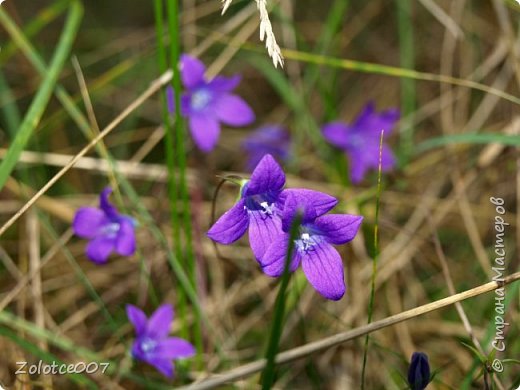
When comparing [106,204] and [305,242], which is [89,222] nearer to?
[106,204]

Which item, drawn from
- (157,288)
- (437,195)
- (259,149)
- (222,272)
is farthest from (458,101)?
(157,288)

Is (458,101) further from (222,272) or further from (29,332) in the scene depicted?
(29,332)

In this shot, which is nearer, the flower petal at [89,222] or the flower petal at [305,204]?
the flower petal at [305,204]

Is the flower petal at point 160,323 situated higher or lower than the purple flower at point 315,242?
lower

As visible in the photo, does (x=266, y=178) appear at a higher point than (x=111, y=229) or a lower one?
higher

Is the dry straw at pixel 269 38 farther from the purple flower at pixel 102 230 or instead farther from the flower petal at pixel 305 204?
the purple flower at pixel 102 230

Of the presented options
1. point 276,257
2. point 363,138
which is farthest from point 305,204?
point 363,138

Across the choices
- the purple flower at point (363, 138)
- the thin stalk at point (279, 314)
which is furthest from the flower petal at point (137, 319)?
the purple flower at point (363, 138)
